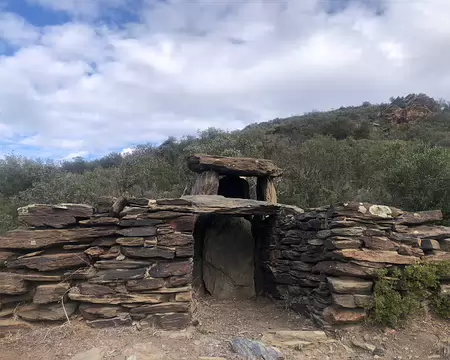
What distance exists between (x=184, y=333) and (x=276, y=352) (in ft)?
4.50

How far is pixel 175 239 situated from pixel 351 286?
8.77 ft

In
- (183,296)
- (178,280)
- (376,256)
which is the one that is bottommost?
(183,296)

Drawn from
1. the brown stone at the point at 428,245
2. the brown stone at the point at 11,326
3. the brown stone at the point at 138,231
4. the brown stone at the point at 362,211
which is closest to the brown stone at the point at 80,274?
the brown stone at the point at 138,231

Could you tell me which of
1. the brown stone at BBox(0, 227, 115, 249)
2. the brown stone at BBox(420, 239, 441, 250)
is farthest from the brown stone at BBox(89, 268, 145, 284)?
the brown stone at BBox(420, 239, 441, 250)

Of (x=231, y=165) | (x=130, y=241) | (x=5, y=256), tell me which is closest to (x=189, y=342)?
(x=130, y=241)

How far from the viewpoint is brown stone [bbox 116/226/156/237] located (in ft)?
19.0

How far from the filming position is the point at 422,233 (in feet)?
20.2

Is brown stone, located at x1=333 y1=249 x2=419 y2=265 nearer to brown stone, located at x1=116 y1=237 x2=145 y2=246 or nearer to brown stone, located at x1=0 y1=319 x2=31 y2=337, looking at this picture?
brown stone, located at x1=116 y1=237 x2=145 y2=246

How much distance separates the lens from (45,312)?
214 inches

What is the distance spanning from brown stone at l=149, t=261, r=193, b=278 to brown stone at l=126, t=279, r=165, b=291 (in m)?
0.09

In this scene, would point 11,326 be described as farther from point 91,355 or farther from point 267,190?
point 267,190

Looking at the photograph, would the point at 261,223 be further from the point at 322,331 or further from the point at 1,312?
the point at 1,312

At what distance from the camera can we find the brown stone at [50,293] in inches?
213

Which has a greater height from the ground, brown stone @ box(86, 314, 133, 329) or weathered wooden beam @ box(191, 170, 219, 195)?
weathered wooden beam @ box(191, 170, 219, 195)
